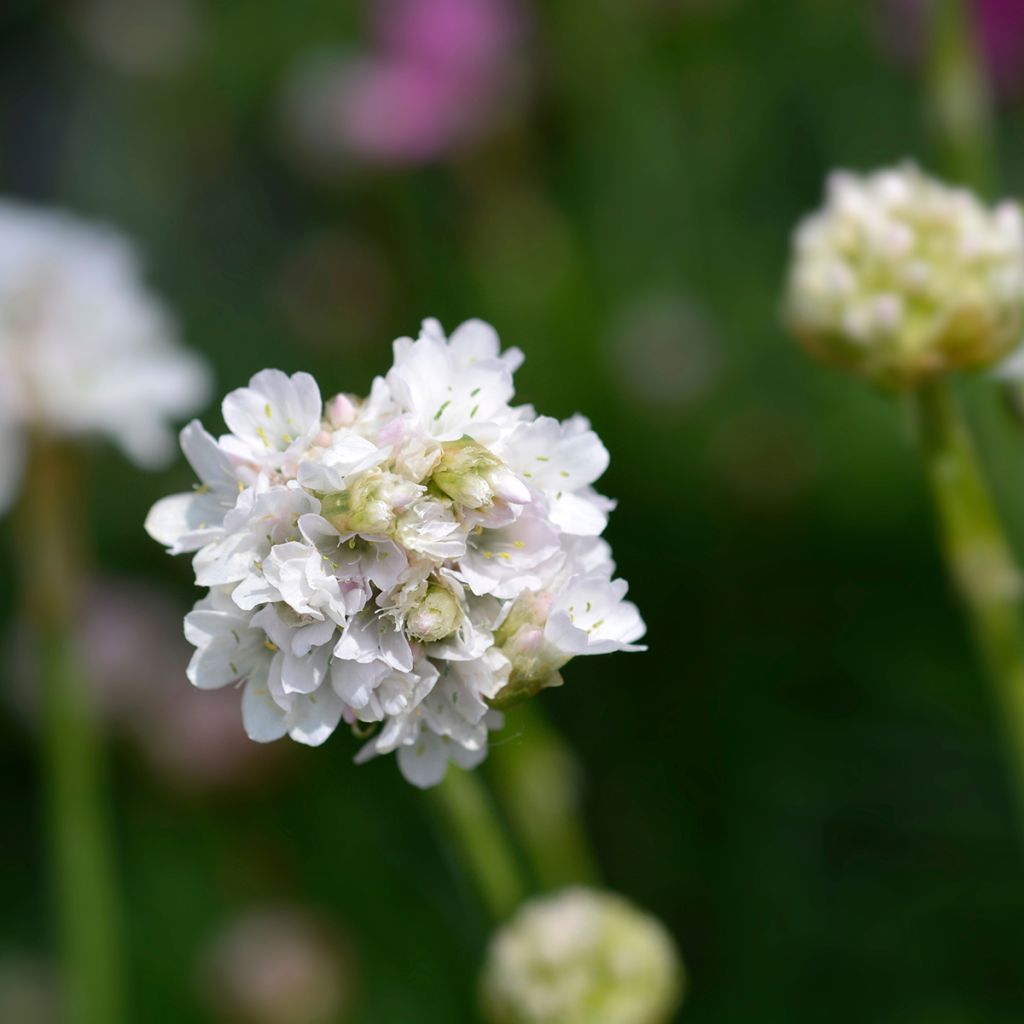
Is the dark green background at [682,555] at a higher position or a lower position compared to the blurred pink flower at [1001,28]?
lower

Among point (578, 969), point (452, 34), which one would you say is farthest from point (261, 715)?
point (452, 34)

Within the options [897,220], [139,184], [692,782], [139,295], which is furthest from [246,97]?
[897,220]

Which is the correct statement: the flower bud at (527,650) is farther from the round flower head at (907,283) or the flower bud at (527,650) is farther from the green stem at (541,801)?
the green stem at (541,801)

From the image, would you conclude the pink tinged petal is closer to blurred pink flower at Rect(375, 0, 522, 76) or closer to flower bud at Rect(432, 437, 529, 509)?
flower bud at Rect(432, 437, 529, 509)

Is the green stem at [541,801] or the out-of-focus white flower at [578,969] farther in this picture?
the green stem at [541,801]

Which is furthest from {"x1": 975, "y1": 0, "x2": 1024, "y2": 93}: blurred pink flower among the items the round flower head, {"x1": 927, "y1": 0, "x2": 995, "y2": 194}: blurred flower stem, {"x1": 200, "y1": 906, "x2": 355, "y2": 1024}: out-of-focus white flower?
{"x1": 200, "y1": 906, "x2": 355, "y2": 1024}: out-of-focus white flower

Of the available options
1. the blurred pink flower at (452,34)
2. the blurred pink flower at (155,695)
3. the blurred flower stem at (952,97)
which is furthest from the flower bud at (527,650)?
the blurred pink flower at (452,34)

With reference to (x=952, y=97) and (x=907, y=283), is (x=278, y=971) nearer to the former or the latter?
(x=907, y=283)
